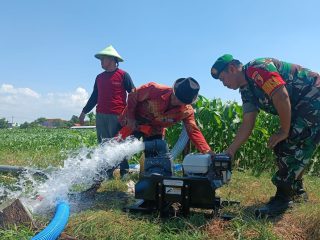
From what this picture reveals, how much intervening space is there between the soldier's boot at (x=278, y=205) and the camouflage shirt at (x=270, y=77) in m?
0.85

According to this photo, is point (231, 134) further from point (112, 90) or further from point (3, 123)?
point (3, 123)

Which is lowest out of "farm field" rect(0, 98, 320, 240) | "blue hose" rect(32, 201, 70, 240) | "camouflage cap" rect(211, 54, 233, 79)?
"farm field" rect(0, 98, 320, 240)

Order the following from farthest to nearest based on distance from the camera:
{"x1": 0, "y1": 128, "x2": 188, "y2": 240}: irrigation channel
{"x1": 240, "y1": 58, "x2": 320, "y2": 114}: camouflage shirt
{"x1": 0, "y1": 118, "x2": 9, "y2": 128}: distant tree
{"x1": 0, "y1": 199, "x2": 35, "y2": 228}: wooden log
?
{"x1": 0, "y1": 118, "x2": 9, "y2": 128}: distant tree → {"x1": 0, "y1": 128, "x2": 188, "y2": 240}: irrigation channel → {"x1": 240, "y1": 58, "x2": 320, "y2": 114}: camouflage shirt → {"x1": 0, "y1": 199, "x2": 35, "y2": 228}: wooden log

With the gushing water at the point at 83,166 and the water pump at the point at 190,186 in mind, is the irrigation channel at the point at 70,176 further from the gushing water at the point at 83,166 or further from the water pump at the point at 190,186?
the water pump at the point at 190,186

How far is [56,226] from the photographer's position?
10.2 feet

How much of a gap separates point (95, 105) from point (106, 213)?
113 inches

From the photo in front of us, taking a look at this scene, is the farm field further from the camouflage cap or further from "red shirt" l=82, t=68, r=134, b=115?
the camouflage cap

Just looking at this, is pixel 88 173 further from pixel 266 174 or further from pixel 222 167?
pixel 266 174

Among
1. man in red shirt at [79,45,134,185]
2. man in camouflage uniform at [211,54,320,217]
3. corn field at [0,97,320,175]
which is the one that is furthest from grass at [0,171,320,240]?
corn field at [0,97,320,175]

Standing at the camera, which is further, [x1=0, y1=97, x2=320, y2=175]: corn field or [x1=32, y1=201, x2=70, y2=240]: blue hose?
[x1=0, y1=97, x2=320, y2=175]: corn field

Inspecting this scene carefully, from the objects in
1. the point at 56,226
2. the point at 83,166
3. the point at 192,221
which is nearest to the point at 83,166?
the point at 83,166

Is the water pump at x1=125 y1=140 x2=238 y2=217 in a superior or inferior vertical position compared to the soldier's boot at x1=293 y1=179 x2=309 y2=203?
superior

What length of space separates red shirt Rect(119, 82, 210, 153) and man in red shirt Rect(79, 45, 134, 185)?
4.31ft

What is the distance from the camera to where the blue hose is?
Answer: 115 inches
